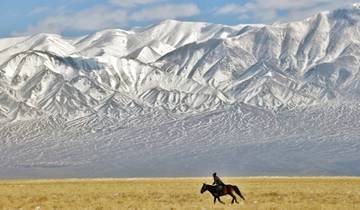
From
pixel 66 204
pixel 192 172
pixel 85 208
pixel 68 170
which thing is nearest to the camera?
pixel 85 208

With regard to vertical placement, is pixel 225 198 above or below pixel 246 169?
below

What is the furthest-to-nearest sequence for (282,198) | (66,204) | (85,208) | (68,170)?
(68,170) → (282,198) → (66,204) → (85,208)

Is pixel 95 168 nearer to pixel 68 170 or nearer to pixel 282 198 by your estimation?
pixel 68 170

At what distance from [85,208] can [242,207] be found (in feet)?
21.1

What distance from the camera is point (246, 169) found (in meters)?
188

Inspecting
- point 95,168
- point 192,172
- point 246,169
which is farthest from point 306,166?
point 95,168

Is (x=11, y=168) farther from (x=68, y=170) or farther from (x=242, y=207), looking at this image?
(x=242, y=207)

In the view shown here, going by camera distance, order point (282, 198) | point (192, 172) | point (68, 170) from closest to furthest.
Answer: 1. point (282, 198)
2. point (192, 172)
3. point (68, 170)

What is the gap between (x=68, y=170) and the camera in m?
189

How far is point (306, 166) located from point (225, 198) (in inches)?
5964

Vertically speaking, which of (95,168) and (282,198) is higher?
(95,168)

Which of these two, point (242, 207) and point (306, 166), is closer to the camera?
point (242, 207)

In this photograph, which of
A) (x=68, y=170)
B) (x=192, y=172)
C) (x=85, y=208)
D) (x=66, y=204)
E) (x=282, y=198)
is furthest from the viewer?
(x=68, y=170)

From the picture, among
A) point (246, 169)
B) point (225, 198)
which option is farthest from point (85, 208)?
point (246, 169)
